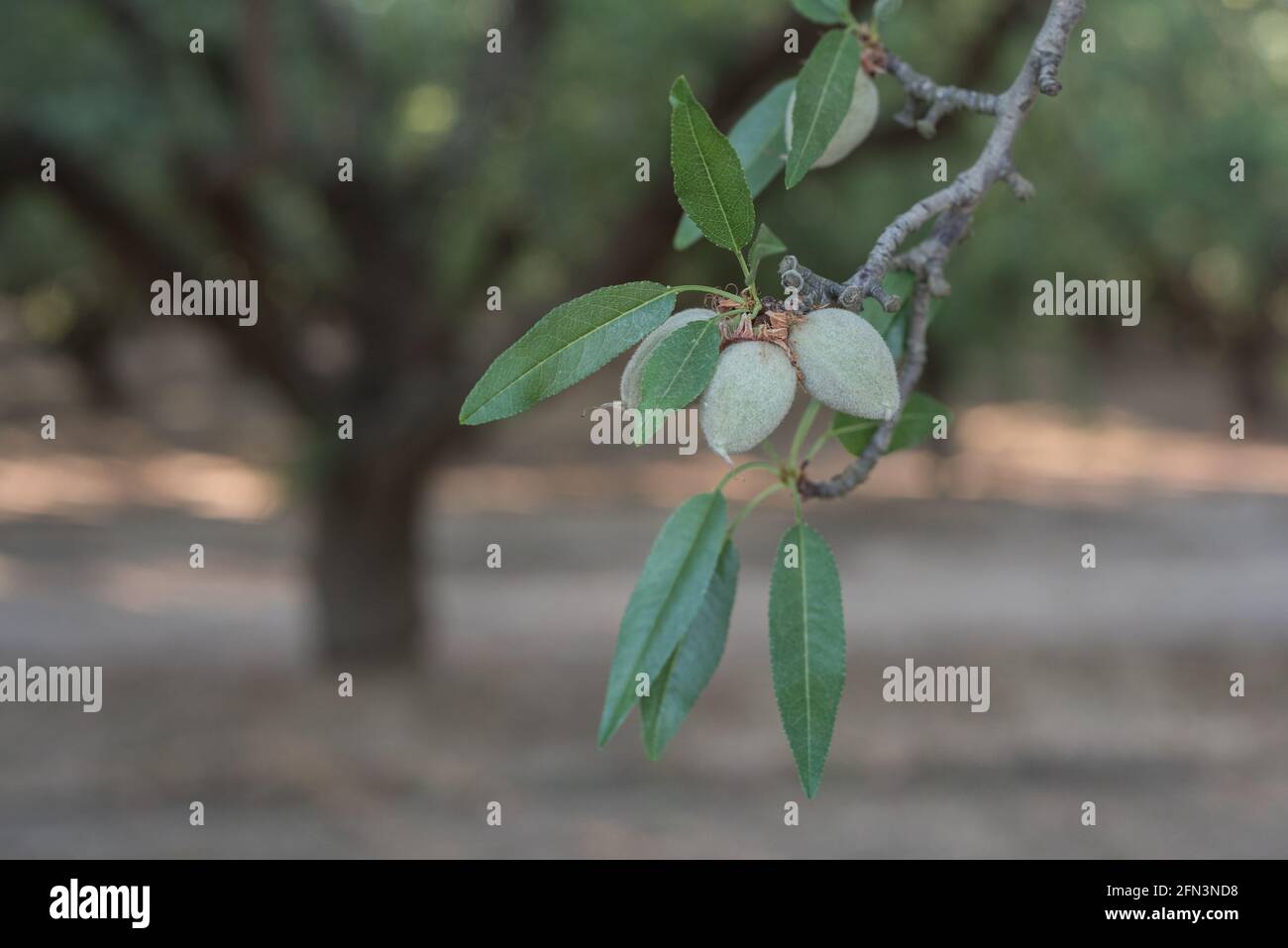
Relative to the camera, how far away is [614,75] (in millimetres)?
6023

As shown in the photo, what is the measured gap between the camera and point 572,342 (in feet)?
2.89

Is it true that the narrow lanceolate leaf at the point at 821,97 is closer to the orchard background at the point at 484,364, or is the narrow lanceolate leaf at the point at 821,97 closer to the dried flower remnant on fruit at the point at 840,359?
the dried flower remnant on fruit at the point at 840,359

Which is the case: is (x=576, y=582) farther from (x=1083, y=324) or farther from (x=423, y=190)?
(x=1083, y=324)

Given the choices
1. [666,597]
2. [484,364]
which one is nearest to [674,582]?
[666,597]

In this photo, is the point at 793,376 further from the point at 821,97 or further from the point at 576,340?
the point at 821,97

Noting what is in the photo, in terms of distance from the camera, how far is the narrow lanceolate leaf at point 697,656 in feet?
3.41

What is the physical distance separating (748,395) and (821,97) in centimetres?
32

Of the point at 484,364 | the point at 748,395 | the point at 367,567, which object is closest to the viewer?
the point at 748,395

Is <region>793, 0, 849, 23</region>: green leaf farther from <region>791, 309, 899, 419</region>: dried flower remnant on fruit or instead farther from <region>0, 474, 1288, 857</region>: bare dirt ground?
<region>0, 474, 1288, 857</region>: bare dirt ground

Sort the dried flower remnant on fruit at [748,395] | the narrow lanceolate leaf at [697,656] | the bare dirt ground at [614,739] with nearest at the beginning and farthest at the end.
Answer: the dried flower remnant on fruit at [748,395] → the narrow lanceolate leaf at [697,656] → the bare dirt ground at [614,739]

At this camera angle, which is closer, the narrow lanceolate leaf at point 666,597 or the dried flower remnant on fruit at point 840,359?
the dried flower remnant on fruit at point 840,359

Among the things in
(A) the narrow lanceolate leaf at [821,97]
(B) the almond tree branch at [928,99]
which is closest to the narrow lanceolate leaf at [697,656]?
(A) the narrow lanceolate leaf at [821,97]

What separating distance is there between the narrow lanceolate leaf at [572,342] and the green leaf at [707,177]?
60 millimetres

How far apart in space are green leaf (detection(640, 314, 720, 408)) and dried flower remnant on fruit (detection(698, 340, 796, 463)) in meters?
0.01
